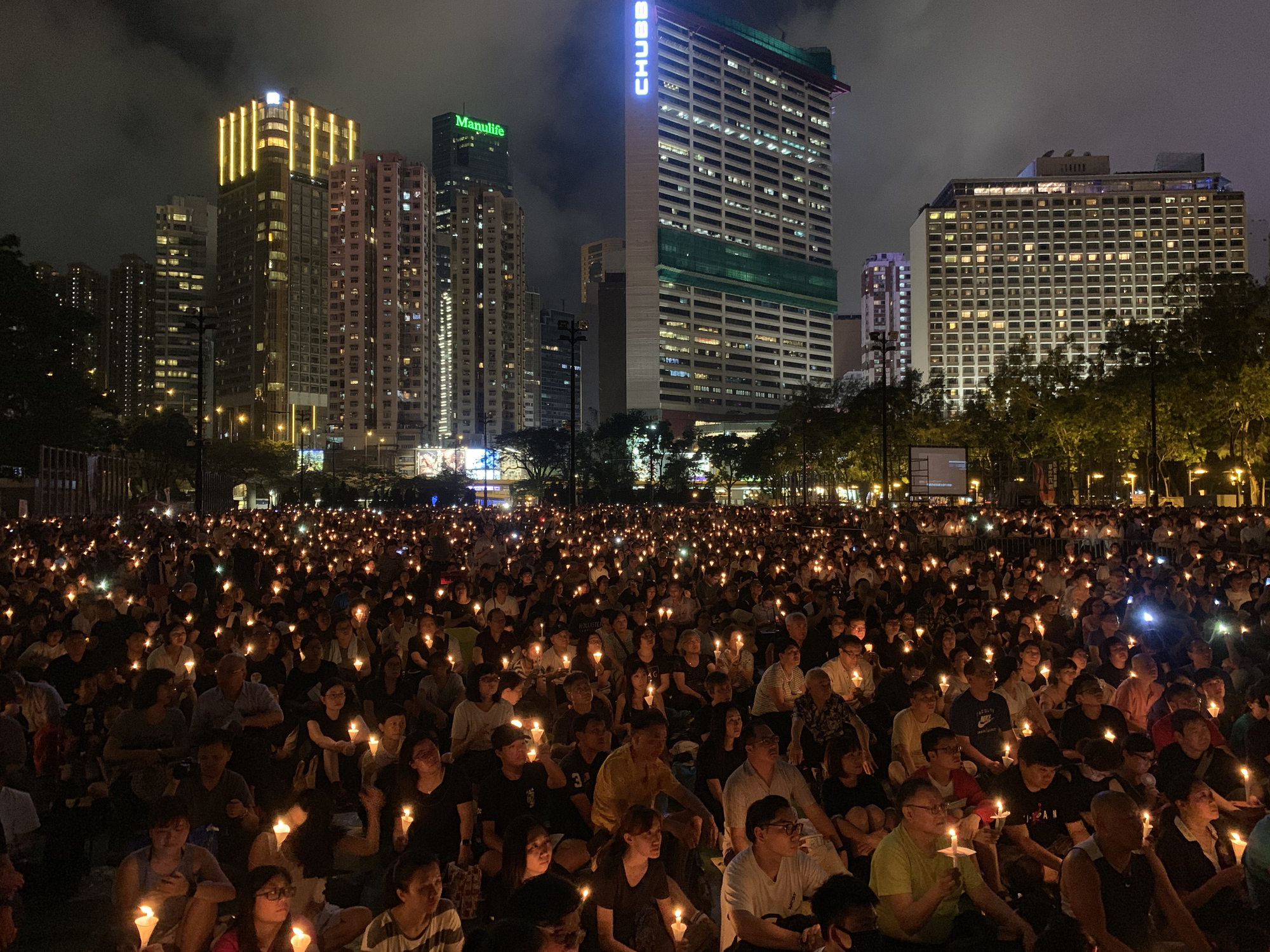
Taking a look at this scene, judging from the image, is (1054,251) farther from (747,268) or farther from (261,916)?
(261,916)

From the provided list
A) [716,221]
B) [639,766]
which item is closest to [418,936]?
[639,766]

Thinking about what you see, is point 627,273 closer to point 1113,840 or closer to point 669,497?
point 669,497

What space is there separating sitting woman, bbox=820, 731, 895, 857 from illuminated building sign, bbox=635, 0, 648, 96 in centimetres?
18048

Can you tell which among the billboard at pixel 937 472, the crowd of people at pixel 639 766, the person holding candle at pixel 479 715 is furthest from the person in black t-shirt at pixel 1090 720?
the billboard at pixel 937 472

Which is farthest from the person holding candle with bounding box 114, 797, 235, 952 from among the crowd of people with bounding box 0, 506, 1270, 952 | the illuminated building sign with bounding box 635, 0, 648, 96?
the illuminated building sign with bounding box 635, 0, 648, 96

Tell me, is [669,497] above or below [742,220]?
below

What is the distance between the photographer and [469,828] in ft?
20.0

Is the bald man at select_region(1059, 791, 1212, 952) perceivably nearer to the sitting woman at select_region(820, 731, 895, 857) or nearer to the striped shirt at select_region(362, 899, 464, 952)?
the sitting woman at select_region(820, 731, 895, 857)

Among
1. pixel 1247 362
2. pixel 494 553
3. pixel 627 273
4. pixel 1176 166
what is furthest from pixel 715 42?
pixel 494 553

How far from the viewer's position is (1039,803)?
5984mm

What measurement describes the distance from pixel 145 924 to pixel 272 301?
175 meters

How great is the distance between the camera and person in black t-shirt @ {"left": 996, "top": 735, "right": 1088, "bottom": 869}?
232 inches

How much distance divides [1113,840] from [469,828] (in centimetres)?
356

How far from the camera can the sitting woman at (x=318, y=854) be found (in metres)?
4.95
